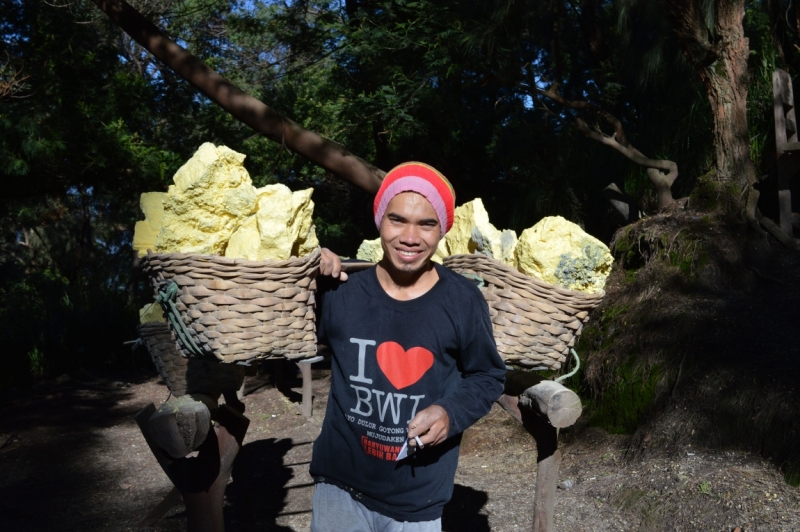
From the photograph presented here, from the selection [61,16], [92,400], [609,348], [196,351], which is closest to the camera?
[196,351]

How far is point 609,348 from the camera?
487cm

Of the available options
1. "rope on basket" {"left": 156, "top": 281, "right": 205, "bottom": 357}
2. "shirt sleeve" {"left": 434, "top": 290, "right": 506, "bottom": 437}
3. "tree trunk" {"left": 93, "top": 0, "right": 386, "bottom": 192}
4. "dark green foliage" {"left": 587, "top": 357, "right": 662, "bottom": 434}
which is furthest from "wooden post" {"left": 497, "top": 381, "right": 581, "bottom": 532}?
"dark green foliage" {"left": 587, "top": 357, "right": 662, "bottom": 434}

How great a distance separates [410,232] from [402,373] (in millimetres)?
344

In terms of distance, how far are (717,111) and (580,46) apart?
283cm

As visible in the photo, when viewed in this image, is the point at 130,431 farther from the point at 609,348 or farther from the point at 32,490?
the point at 609,348

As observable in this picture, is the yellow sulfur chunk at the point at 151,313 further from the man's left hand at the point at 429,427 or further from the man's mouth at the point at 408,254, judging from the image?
the man's left hand at the point at 429,427

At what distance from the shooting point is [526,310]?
2.14m

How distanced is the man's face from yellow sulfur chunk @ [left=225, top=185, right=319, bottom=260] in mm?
204

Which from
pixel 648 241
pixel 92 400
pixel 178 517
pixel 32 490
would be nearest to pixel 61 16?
pixel 92 400

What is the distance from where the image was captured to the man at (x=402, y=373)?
184 centimetres

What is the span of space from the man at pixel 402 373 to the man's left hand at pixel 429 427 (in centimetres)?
5

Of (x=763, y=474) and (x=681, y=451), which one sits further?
(x=681, y=451)

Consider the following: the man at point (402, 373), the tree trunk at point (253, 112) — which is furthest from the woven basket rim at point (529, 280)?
the tree trunk at point (253, 112)

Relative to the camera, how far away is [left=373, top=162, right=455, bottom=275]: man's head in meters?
1.87
